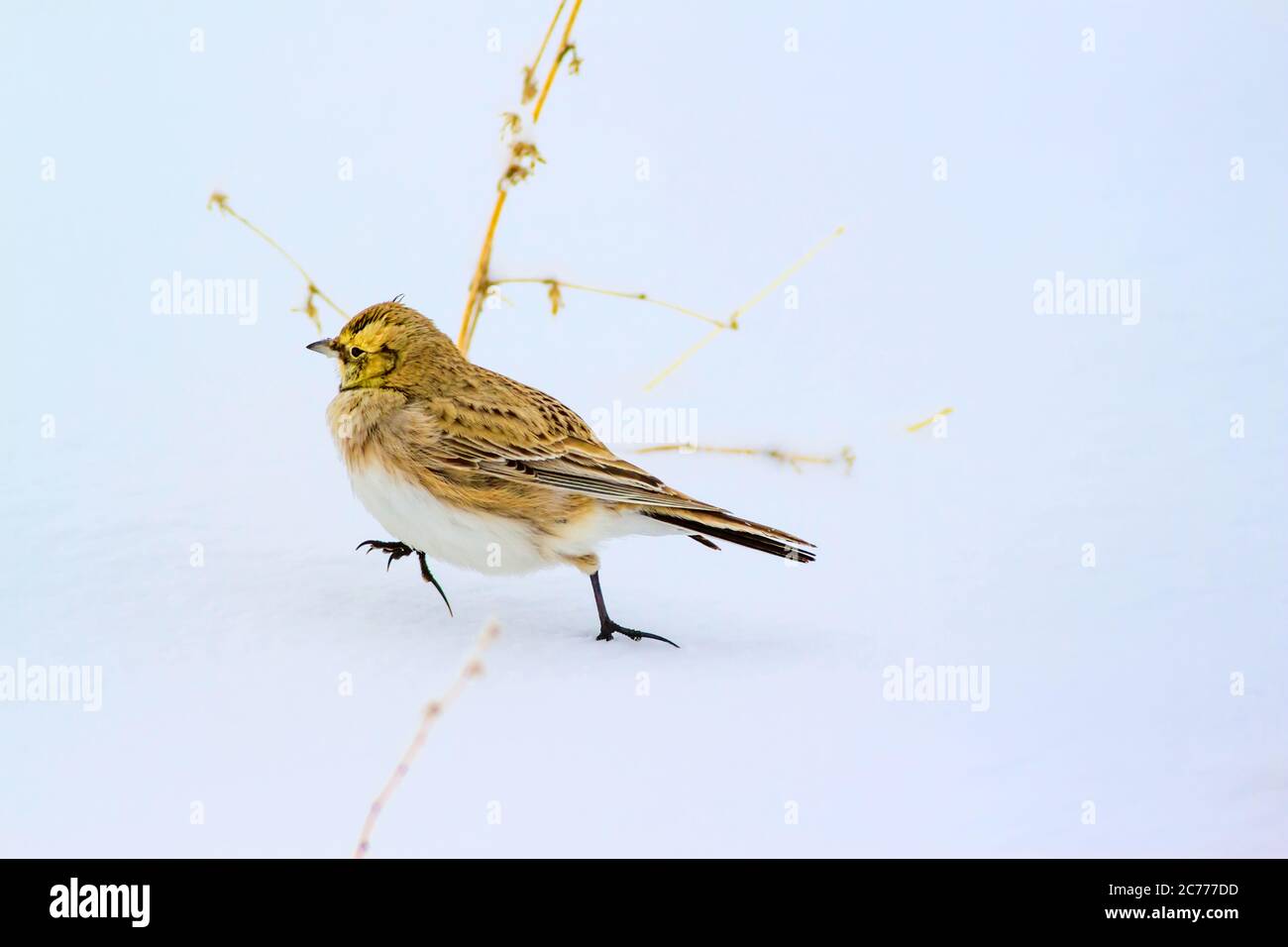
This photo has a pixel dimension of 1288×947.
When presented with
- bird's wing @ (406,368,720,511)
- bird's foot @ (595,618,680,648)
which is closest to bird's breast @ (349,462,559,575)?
bird's wing @ (406,368,720,511)

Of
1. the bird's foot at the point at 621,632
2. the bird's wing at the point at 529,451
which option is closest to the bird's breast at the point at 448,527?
the bird's wing at the point at 529,451

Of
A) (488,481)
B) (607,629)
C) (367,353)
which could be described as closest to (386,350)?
(367,353)

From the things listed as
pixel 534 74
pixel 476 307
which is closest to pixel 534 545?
pixel 476 307

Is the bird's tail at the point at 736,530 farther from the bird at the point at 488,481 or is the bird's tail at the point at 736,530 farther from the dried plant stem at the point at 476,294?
the dried plant stem at the point at 476,294

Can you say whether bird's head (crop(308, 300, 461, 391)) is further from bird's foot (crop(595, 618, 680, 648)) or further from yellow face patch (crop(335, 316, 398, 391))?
bird's foot (crop(595, 618, 680, 648))

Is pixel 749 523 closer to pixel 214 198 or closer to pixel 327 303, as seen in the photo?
pixel 327 303
